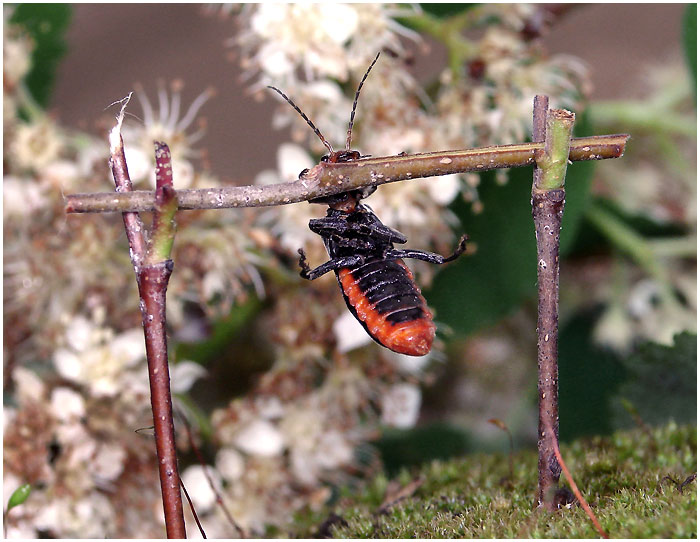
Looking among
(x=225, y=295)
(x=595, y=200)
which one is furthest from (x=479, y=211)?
(x=225, y=295)

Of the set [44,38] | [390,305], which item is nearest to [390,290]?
[390,305]

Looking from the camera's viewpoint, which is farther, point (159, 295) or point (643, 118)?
point (643, 118)

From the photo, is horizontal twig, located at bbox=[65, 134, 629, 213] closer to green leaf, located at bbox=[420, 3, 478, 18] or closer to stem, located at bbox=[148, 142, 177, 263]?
stem, located at bbox=[148, 142, 177, 263]

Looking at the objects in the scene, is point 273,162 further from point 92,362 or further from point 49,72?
point 92,362

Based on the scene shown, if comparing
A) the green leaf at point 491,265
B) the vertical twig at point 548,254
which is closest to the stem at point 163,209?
the vertical twig at point 548,254

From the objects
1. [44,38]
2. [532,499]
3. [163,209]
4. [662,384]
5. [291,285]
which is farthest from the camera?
[44,38]

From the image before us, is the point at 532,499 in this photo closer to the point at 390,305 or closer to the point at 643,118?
the point at 390,305
